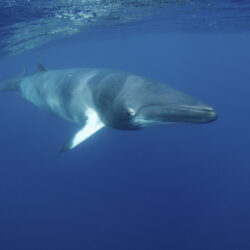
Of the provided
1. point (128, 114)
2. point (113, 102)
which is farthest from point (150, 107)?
point (113, 102)

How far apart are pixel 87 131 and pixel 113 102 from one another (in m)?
1.52

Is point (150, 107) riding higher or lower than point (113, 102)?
higher

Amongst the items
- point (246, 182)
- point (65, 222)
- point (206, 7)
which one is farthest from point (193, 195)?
point (206, 7)

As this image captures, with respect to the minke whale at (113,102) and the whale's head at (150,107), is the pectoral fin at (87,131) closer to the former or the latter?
the minke whale at (113,102)

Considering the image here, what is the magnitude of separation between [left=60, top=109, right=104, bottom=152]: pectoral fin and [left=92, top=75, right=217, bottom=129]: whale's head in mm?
506

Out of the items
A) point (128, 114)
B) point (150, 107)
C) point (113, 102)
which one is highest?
point (150, 107)

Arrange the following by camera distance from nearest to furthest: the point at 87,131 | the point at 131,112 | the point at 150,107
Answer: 1. the point at 150,107
2. the point at 131,112
3. the point at 87,131

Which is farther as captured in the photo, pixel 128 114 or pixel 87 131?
pixel 87 131

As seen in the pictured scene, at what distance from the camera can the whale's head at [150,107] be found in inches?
235

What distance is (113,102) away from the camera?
7.85 m

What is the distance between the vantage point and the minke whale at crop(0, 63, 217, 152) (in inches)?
244

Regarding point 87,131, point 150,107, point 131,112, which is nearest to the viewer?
point 150,107

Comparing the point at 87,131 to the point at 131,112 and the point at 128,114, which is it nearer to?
the point at 128,114

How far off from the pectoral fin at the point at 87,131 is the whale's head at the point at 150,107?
1.66ft
